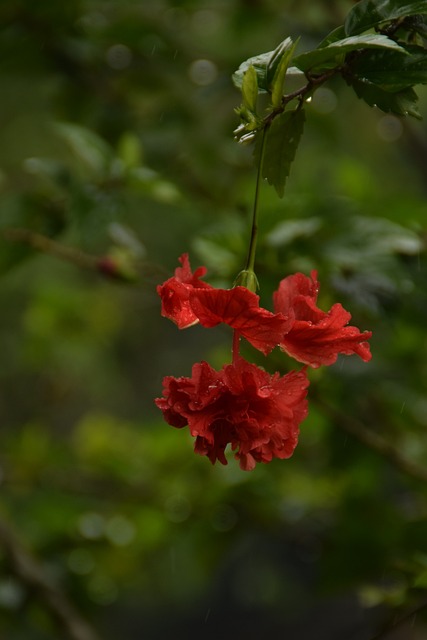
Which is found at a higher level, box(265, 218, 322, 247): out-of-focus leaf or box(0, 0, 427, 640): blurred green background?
box(265, 218, 322, 247): out-of-focus leaf

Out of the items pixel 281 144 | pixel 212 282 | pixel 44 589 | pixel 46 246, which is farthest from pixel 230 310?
pixel 44 589

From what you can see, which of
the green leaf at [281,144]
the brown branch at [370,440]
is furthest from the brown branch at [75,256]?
the green leaf at [281,144]

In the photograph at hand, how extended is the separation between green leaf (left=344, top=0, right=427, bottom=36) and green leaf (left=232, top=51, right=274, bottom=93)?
0.06m

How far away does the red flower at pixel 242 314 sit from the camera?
1.49ft

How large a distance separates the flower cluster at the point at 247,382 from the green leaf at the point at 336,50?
5.7 inches

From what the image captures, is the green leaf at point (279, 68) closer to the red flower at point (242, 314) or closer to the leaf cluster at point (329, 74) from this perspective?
the leaf cluster at point (329, 74)

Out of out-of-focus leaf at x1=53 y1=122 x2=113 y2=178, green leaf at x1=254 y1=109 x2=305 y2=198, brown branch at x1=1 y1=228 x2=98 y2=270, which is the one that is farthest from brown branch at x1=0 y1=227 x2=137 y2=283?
green leaf at x1=254 y1=109 x2=305 y2=198

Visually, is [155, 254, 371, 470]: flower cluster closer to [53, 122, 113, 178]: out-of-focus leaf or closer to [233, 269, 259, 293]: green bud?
[233, 269, 259, 293]: green bud

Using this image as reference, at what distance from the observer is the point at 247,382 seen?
0.47 meters

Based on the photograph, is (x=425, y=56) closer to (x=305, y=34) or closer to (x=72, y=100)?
(x=305, y=34)

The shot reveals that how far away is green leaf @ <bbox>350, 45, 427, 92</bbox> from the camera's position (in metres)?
0.51

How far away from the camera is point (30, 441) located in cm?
157

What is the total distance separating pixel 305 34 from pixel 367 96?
794 millimetres

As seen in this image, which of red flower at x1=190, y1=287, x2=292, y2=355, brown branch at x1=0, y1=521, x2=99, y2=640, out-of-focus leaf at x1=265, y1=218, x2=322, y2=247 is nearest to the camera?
red flower at x1=190, y1=287, x2=292, y2=355
